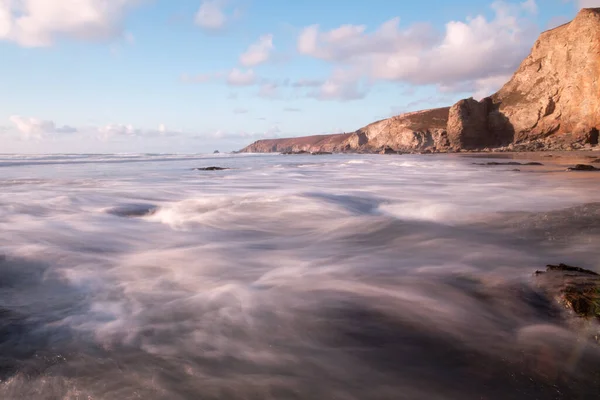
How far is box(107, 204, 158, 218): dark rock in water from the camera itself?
834cm

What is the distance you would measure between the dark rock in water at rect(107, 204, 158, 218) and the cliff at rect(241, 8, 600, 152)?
59267 mm

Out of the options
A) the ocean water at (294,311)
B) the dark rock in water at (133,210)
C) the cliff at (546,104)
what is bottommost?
the ocean water at (294,311)

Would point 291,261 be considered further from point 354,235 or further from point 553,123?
point 553,123

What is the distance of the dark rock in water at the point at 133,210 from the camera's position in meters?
8.34

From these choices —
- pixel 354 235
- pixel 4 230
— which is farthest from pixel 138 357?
pixel 4 230

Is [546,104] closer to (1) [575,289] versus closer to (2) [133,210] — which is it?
(2) [133,210]

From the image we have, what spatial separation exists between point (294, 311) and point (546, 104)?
75.0 meters

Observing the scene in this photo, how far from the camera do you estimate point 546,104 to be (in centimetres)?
6244

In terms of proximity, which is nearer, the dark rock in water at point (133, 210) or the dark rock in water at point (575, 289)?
the dark rock in water at point (575, 289)

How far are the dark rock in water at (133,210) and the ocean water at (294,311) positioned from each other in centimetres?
151

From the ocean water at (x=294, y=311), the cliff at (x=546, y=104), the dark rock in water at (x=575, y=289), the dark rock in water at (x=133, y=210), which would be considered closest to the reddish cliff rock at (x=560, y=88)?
the cliff at (x=546, y=104)

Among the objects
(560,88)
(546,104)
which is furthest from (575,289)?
(546,104)

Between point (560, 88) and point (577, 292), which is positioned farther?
point (560, 88)

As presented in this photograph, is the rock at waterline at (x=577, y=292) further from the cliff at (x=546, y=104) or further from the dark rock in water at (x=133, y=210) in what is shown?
the cliff at (x=546, y=104)
